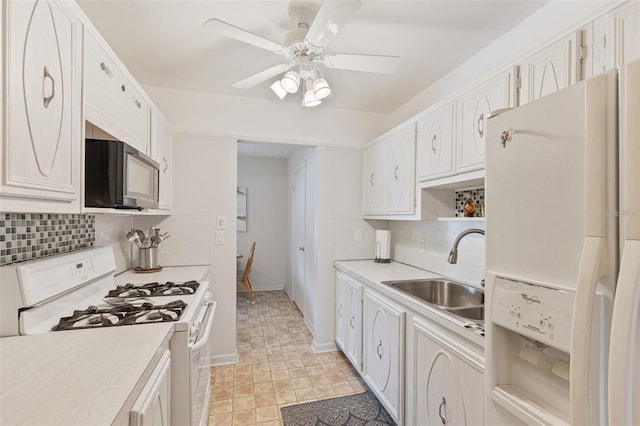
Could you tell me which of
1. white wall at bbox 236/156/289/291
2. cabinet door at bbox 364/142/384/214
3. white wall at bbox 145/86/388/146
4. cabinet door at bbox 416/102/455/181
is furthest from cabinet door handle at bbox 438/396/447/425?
white wall at bbox 236/156/289/291

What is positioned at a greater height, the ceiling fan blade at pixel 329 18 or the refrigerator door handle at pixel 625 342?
the ceiling fan blade at pixel 329 18

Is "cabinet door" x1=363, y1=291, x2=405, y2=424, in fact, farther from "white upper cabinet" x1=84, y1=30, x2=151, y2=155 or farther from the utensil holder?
"white upper cabinet" x1=84, y1=30, x2=151, y2=155

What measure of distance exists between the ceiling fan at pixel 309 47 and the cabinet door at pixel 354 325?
5.15ft

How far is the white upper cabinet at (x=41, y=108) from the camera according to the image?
787mm

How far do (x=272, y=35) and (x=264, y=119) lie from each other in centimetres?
107

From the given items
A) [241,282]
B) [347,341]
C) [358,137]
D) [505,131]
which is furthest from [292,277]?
[505,131]

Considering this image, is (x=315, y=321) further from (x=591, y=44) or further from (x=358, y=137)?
(x=591, y=44)

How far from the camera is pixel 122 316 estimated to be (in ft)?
4.17

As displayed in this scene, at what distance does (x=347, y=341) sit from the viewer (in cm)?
263

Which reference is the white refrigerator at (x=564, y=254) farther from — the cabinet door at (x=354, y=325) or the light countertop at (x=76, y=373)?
the cabinet door at (x=354, y=325)

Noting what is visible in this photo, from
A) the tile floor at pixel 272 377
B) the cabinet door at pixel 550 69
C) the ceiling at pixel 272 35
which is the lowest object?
the tile floor at pixel 272 377

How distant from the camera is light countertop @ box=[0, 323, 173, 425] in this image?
0.66 meters

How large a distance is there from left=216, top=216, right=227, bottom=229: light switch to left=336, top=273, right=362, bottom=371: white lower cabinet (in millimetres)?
1208

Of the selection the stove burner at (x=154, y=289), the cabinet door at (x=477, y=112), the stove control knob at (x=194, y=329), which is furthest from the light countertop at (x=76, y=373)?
the cabinet door at (x=477, y=112)
